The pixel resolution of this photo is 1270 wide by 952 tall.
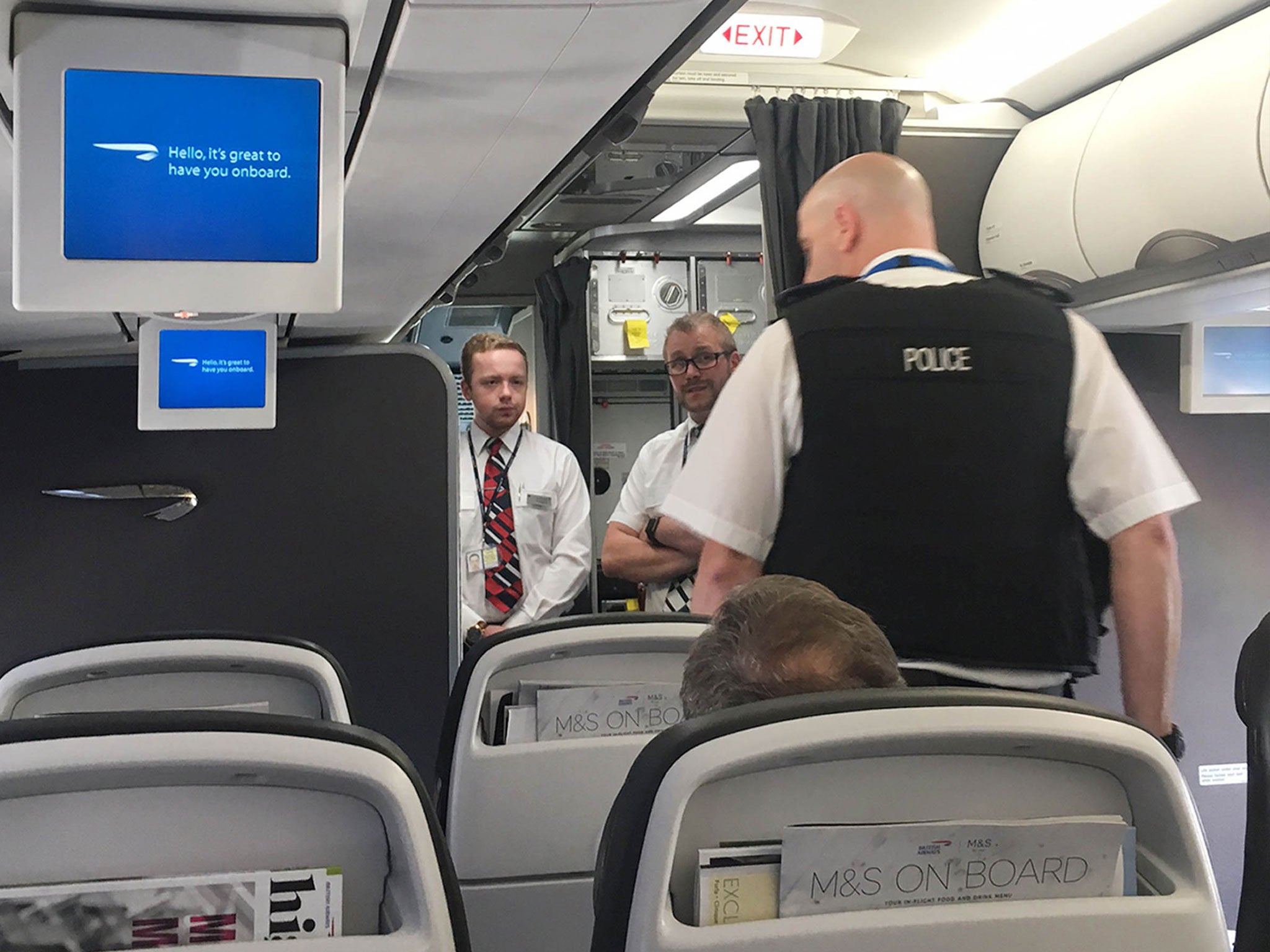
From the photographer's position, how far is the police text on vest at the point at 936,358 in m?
2.42

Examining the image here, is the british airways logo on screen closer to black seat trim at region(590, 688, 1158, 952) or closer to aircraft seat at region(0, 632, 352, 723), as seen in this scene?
aircraft seat at region(0, 632, 352, 723)

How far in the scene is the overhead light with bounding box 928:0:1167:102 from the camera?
13.6 feet

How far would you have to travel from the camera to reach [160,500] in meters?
3.83

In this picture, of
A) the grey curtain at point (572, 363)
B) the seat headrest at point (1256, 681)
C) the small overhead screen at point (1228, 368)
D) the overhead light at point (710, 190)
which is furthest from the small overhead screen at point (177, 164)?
the grey curtain at point (572, 363)

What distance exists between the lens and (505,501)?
4.74m

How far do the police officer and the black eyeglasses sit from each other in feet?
6.25

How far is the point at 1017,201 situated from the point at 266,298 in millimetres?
3202

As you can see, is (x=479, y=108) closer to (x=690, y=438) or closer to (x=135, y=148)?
(x=135, y=148)

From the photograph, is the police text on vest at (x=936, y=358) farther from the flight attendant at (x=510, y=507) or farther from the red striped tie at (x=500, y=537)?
the red striped tie at (x=500, y=537)

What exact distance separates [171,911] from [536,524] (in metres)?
3.54

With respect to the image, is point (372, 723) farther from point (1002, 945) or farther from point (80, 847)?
point (1002, 945)

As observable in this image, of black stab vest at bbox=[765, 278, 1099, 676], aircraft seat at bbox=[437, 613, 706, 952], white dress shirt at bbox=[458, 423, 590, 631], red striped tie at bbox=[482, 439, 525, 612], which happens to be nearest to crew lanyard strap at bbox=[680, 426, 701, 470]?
white dress shirt at bbox=[458, 423, 590, 631]

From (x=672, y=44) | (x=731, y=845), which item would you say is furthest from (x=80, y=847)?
(x=672, y=44)

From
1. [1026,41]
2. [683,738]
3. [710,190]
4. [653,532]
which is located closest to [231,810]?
[683,738]
